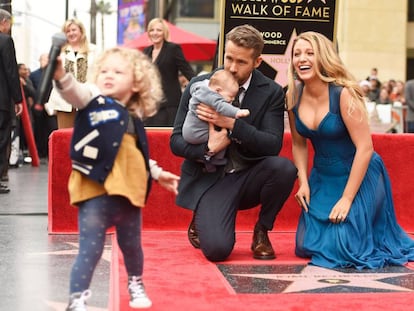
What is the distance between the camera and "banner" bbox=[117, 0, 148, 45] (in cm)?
2419

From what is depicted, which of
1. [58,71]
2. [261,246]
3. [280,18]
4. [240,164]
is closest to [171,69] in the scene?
[280,18]

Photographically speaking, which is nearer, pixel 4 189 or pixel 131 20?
pixel 4 189

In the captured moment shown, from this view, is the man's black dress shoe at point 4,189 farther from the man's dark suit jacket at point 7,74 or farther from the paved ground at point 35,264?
the paved ground at point 35,264

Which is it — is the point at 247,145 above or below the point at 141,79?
below

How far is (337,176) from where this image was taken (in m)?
5.86

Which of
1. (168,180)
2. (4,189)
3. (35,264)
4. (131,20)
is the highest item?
(131,20)

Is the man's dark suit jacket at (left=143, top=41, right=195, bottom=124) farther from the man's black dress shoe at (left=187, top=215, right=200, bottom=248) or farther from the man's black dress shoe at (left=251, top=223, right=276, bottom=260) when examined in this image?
the man's black dress shoe at (left=251, top=223, right=276, bottom=260)

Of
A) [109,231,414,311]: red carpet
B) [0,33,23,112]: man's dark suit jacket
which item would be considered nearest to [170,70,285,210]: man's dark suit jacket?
[109,231,414,311]: red carpet

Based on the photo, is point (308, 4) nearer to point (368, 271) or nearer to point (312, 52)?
point (312, 52)

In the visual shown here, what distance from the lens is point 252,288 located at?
15.9 feet

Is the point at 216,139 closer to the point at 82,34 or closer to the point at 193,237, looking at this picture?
the point at 193,237

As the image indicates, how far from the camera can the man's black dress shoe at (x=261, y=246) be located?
5.74m

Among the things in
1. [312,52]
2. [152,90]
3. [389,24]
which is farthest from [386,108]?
[389,24]

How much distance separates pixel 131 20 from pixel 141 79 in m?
20.6
